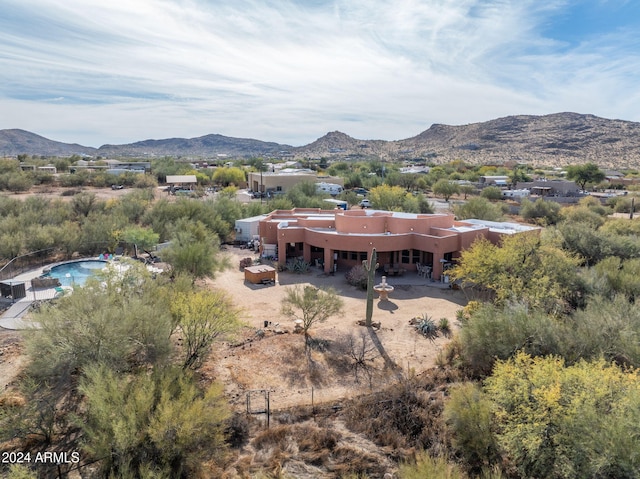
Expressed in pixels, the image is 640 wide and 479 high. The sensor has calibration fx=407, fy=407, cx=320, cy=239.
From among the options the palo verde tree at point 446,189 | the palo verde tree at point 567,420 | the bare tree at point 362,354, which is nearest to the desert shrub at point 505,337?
the palo verde tree at point 567,420

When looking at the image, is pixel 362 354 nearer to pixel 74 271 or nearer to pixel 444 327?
pixel 444 327

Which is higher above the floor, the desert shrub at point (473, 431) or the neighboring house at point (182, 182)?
the neighboring house at point (182, 182)

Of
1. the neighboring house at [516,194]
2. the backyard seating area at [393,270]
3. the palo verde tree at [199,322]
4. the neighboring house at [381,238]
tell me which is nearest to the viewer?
the palo verde tree at [199,322]

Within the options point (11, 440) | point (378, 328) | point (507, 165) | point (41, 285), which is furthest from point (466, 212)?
point (507, 165)

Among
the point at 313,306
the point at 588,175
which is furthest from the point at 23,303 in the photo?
the point at 588,175

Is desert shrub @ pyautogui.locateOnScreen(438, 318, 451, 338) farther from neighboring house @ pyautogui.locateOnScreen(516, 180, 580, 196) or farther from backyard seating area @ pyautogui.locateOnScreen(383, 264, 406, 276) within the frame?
neighboring house @ pyautogui.locateOnScreen(516, 180, 580, 196)

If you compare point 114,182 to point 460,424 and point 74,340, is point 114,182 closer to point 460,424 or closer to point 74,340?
point 74,340

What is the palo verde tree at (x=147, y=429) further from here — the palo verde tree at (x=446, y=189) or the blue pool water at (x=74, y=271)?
the palo verde tree at (x=446, y=189)
